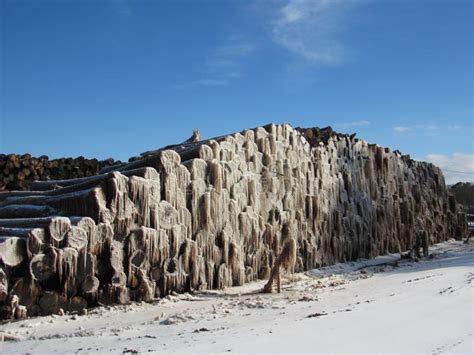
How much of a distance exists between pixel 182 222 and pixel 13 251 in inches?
162

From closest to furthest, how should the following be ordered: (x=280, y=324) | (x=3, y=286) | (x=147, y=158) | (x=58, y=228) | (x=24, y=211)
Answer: (x=280, y=324)
(x=3, y=286)
(x=58, y=228)
(x=24, y=211)
(x=147, y=158)

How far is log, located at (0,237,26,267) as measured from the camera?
394 inches

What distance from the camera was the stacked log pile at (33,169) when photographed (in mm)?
20750

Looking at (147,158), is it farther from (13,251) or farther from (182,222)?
(13,251)

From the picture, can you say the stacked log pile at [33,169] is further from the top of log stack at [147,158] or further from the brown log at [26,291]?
Result: the brown log at [26,291]

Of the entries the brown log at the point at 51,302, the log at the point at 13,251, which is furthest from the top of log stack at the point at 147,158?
the brown log at the point at 51,302

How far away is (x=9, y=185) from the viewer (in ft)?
67.9

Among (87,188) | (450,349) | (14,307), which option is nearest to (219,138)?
(87,188)

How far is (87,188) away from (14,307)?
3.31 metres

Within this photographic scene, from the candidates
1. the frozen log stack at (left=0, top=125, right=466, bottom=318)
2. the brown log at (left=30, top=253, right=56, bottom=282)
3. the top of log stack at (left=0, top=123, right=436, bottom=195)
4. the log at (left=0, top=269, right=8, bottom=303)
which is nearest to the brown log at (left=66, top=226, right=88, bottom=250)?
the frozen log stack at (left=0, top=125, right=466, bottom=318)

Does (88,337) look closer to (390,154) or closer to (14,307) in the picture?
(14,307)

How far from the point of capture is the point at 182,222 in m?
13.0

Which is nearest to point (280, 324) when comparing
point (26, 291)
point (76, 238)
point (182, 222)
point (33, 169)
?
point (76, 238)

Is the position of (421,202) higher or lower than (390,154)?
lower
